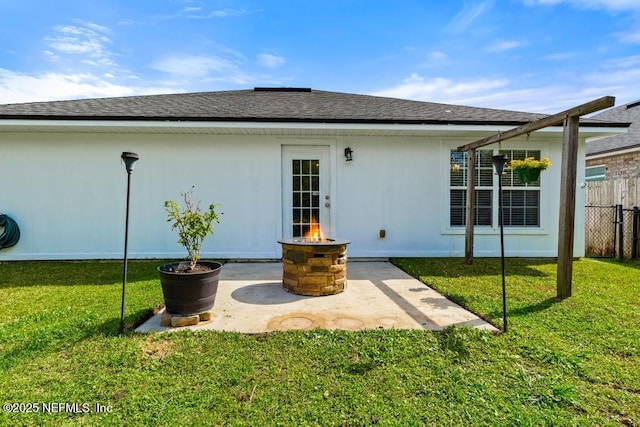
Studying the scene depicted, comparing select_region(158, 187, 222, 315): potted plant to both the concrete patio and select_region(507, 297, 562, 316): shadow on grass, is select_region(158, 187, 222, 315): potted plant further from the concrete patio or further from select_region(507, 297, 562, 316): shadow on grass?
select_region(507, 297, 562, 316): shadow on grass

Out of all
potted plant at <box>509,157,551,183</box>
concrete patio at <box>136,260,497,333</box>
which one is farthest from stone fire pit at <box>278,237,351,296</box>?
potted plant at <box>509,157,551,183</box>

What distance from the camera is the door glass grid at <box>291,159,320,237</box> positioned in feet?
21.2

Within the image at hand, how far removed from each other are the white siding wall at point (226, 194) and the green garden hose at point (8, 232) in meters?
0.13

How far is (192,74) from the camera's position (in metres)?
9.45

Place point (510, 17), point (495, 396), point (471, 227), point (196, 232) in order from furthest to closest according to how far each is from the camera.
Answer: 1. point (510, 17)
2. point (471, 227)
3. point (196, 232)
4. point (495, 396)

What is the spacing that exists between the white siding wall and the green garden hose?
5.0 inches

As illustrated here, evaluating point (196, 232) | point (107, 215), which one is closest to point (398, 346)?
point (196, 232)

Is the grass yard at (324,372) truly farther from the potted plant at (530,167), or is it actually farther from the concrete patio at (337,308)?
the potted plant at (530,167)

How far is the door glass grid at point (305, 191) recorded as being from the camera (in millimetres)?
6449

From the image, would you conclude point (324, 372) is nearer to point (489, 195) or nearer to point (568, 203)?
point (568, 203)

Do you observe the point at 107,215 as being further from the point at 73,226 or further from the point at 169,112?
the point at 169,112

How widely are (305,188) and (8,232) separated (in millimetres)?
5977

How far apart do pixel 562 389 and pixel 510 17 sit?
25.5 feet

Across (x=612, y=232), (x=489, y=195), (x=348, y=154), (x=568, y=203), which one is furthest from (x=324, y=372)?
(x=612, y=232)
